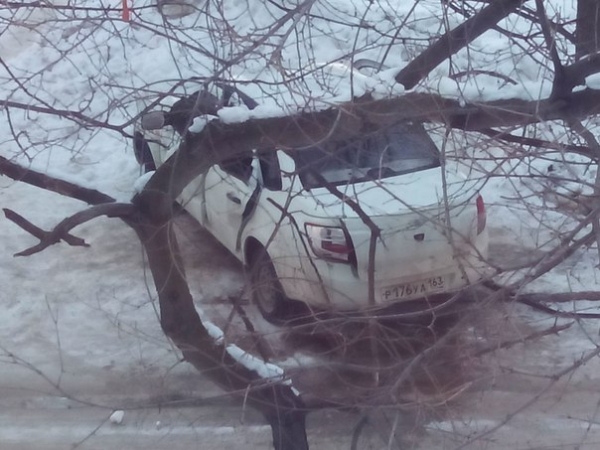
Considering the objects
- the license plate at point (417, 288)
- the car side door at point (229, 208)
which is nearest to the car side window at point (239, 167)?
the car side door at point (229, 208)

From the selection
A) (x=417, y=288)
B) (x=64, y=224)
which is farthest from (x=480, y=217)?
(x=64, y=224)

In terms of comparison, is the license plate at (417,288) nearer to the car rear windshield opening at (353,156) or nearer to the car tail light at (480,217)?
the car tail light at (480,217)

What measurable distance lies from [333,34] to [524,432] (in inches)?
109

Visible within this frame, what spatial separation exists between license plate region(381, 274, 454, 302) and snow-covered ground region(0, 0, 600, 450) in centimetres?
52

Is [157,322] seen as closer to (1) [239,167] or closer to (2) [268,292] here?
(2) [268,292]

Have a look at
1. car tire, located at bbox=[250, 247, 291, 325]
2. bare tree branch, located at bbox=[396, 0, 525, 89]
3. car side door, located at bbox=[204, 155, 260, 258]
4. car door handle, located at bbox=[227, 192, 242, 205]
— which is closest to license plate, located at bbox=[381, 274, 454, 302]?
car tire, located at bbox=[250, 247, 291, 325]

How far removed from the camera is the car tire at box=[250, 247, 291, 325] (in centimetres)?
444

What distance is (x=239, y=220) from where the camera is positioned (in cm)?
711

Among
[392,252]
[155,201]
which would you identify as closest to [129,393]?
[392,252]

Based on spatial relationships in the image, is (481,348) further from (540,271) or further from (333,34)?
(333,34)

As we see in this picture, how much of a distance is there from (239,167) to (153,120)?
1.44 m

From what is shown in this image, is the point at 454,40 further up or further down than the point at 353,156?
further up

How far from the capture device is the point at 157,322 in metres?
7.07

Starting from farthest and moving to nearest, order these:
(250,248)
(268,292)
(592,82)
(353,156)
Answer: (250,248) < (268,292) < (353,156) < (592,82)
